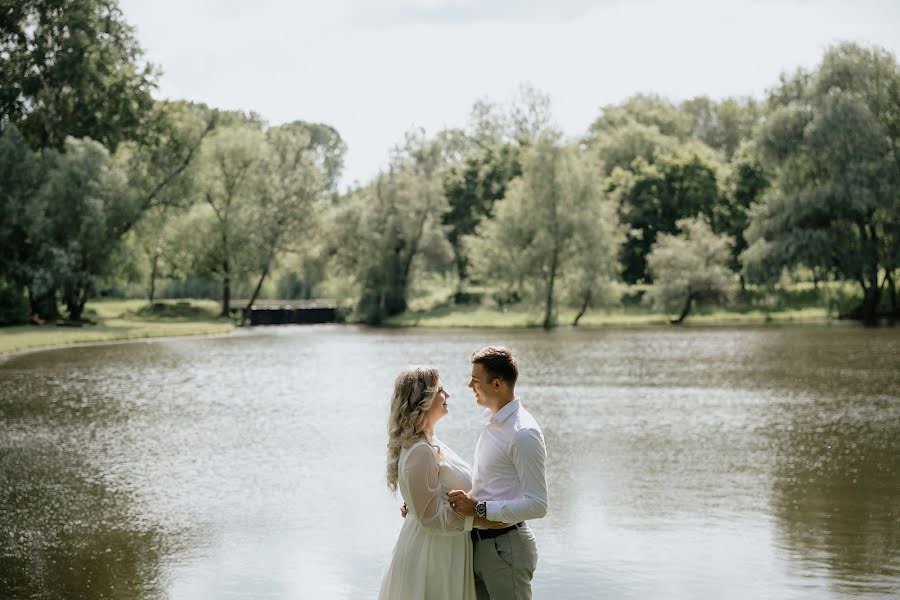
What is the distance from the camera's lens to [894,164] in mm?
53344

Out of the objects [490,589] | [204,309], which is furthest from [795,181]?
[490,589]

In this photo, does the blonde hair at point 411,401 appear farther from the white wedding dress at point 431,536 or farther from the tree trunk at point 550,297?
the tree trunk at point 550,297

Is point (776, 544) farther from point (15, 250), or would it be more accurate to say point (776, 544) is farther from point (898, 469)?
point (15, 250)

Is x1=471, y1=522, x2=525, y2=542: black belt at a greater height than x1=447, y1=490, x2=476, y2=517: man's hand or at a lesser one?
lesser

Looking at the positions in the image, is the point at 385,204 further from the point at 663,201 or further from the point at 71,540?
the point at 71,540

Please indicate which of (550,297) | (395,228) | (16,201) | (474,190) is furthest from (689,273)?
(16,201)

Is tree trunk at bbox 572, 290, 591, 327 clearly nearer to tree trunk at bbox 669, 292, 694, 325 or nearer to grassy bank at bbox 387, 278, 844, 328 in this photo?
grassy bank at bbox 387, 278, 844, 328

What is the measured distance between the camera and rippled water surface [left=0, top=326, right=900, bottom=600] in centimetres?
946

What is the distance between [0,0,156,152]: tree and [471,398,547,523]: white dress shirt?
56440 millimetres

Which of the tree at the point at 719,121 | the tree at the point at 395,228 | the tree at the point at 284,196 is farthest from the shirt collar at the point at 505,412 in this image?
the tree at the point at 719,121

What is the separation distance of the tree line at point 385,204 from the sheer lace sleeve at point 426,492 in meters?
50.0

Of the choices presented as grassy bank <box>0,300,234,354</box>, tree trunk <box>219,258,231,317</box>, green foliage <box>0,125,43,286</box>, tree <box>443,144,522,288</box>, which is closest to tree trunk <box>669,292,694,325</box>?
tree <box>443,144,522,288</box>

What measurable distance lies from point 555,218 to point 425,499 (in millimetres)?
54520

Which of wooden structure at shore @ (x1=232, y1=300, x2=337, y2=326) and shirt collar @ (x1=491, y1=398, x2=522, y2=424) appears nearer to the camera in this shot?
shirt collar @ (x1=491, y1=398, x2=522, y2=424)
